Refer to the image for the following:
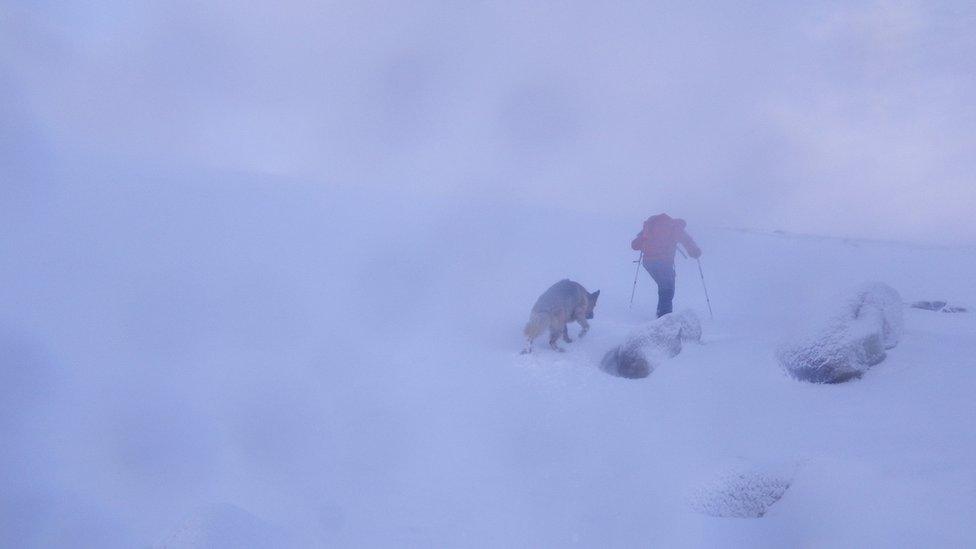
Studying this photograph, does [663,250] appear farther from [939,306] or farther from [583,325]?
[939,306]

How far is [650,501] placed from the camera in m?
4.66

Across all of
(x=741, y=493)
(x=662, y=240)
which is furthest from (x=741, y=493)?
(x=662, y=240)

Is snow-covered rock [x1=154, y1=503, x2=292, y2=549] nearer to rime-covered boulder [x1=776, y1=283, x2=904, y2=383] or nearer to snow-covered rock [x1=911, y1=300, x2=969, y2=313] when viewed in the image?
rime-covered boulder [x1=776, y1=283, x2=904, y2=383]

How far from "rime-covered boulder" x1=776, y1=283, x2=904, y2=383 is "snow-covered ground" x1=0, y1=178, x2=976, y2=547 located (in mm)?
170

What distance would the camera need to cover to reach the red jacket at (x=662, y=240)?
905cm

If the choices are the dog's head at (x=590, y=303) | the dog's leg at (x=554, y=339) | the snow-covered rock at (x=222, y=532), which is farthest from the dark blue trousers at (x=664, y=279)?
the snow-covered rock at (x=222, y=532)

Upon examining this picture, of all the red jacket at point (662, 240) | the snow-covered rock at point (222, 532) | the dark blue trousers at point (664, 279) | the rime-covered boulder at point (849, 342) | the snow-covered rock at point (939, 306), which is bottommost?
the snow-covered rock at point (222, 532)

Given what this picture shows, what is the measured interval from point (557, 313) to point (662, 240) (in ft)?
6.96

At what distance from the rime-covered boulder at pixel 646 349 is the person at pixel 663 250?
152cm

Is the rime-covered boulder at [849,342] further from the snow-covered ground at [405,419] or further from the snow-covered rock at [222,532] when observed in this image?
the snow-covered rock at [222,532]

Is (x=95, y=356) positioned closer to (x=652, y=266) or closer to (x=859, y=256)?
(x=652, y=266)

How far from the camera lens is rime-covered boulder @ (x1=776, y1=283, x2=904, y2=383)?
18.6 ft

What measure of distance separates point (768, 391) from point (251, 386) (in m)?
5.52

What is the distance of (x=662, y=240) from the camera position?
907 cm
